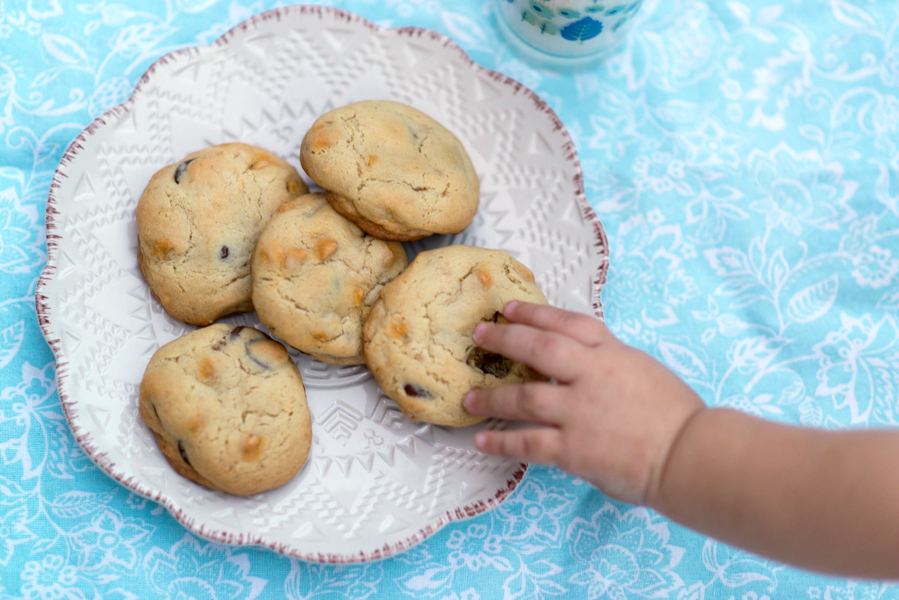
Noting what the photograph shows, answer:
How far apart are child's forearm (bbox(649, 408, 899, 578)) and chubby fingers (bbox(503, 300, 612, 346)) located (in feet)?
0.74

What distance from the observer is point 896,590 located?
1.36 metres

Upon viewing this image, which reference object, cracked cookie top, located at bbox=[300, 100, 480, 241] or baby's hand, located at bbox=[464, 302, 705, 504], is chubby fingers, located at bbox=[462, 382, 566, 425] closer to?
baby's hand, located at bbox=[464, 302, 705, 504]

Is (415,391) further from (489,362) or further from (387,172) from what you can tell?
(387,172)

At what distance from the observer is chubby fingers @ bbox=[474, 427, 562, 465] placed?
110 cm

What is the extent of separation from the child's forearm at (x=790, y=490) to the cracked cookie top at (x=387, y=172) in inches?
24.7

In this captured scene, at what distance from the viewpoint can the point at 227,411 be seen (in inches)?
46.8

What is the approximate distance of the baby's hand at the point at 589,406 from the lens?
1064mm

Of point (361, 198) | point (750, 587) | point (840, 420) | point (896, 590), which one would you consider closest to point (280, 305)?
point (361, 198)

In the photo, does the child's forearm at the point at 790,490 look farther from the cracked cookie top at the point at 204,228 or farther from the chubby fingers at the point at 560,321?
the cracked cookie top at the point at 204,228

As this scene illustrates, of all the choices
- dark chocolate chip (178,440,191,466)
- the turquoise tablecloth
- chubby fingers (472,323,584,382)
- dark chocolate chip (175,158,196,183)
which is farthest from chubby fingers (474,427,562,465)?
dark chocolate chip (175,158,196,183)

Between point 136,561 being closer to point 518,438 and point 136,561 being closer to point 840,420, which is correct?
point 518,438

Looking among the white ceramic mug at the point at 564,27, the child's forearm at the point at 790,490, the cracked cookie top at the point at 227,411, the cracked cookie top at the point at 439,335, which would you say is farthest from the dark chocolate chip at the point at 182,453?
the white ceramic mug at the point at 564,27

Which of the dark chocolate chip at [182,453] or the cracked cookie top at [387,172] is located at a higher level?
the cracked cookie top at [387,172]

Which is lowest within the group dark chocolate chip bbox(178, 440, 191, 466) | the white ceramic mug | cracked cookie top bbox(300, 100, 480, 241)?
dark chocolate chip bbox(178, 440, 191, 466)
